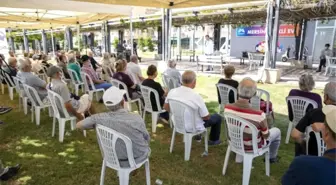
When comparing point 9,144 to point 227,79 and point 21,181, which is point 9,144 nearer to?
point 21,181

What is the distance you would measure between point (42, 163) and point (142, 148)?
62.4 inches

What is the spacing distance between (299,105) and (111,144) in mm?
2499

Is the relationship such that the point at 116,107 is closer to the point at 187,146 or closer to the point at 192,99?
the point at 192,99

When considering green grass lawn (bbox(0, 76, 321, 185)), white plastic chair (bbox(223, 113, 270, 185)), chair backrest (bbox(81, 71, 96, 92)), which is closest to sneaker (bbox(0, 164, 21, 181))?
green grass lawn (bbox(0, 76, 321, 185))

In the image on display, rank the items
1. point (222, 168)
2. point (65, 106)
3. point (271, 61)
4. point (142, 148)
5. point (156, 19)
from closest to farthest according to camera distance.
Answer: point (142, 148), point (222, 168), point (65, 106), point (271, 61), point (156, 19)

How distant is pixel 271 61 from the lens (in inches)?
311

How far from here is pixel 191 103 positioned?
110 inches

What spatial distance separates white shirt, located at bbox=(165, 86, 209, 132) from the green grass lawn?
493 mm

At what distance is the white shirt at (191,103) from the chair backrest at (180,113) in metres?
0.03

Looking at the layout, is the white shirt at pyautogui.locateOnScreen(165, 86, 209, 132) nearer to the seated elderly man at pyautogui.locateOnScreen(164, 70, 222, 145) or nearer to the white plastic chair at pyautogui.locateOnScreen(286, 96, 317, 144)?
the seated elderly man at pyautogui.locateOnScreen(164, 70, 222, 145)

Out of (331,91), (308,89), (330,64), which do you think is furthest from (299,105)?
(330,64)

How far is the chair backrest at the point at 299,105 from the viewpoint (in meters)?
2.98

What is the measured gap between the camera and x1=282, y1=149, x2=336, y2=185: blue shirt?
111cm

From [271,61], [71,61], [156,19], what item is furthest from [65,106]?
[156,19]
